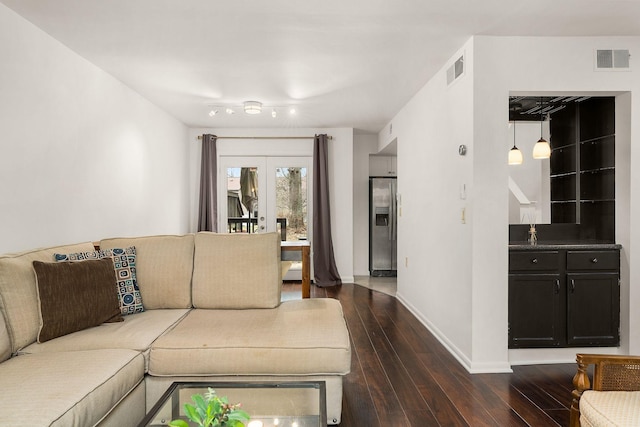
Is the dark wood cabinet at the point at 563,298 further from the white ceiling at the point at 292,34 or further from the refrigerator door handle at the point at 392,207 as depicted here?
the refrigerator door handle at the point at 392,207

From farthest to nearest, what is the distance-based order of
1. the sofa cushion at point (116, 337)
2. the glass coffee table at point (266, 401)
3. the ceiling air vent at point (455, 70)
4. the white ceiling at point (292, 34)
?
the ceiling air vent at point (455, 70), the white ceiling at point (292, 34), the sofa cushion at point (116, 337), the glass coffee table at point (266, 401)

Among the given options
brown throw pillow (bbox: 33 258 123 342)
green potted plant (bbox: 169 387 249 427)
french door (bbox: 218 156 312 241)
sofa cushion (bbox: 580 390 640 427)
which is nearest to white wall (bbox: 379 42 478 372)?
sofa cushion (bbox: 580 390 640 427)

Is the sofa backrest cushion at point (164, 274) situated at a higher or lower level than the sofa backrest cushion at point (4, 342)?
→ higher

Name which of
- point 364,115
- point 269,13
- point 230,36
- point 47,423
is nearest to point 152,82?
point 230,36

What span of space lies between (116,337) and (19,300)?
1.70 ft

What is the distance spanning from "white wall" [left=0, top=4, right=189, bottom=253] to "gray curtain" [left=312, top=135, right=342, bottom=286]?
99.2 inches

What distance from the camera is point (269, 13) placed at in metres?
2.63

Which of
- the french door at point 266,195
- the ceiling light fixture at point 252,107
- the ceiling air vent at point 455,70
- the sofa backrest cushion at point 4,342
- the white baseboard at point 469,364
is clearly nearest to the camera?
the sofa backrest cushion at point 4,342

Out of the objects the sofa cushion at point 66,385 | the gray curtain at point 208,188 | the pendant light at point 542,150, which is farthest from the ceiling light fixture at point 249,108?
the sofa cushion at point 66,385

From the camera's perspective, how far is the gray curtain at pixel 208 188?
627cm

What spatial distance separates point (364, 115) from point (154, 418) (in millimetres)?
4807

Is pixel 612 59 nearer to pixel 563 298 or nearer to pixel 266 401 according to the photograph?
pixel 563 298

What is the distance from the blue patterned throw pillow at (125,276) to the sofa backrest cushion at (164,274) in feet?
0.20

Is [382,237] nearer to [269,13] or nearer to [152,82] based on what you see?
Answer: [152,82]
